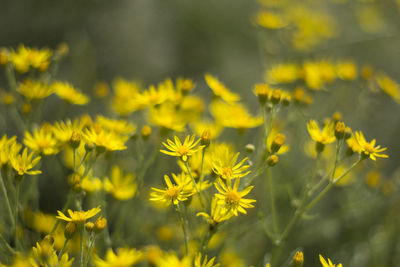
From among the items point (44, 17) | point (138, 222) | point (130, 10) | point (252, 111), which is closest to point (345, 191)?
point (252, 111)

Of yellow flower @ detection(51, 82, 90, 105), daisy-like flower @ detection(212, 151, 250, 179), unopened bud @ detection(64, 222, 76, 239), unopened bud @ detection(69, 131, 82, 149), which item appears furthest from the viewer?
yellow flower @ detection(51, 82, 90, 105)

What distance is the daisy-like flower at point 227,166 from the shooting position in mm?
1460

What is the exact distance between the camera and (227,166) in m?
1.52

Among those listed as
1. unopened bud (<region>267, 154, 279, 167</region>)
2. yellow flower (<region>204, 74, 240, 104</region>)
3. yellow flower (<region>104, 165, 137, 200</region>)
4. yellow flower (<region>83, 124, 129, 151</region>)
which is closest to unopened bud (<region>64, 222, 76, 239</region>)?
yellow flower (<region>83, 124, 129, 151</region>)

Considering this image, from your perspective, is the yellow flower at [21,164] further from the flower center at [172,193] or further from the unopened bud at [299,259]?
the unopened bud at [299,259]

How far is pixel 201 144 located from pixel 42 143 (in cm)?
71

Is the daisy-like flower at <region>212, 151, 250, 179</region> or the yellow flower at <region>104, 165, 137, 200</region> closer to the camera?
the daisy-like flower at <region>212, 151, 250, 179</region>

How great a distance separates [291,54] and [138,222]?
2852mm

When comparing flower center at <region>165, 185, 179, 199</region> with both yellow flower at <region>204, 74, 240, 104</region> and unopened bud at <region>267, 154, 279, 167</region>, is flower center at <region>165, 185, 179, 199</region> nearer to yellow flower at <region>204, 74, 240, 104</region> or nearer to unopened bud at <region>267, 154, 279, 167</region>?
unopened bud at <region>267, 154, 279, 167</region>

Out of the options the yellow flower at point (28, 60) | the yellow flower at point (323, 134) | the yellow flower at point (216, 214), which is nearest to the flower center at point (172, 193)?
the yellow flower at point (216, 214)

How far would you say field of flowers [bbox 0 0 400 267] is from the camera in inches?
60.9

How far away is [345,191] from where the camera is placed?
3.05m

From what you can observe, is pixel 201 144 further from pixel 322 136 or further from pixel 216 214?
pixel 322 136

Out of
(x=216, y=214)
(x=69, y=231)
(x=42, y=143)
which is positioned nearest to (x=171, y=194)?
(x=216, y=214)
